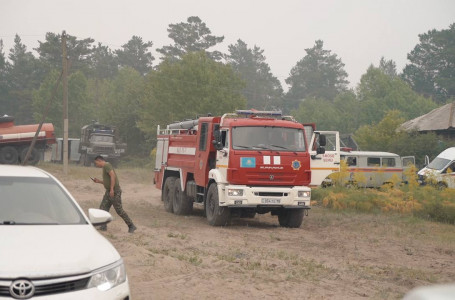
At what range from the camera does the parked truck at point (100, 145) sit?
1996 inches

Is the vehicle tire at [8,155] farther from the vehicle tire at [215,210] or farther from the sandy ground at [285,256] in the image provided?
the vehicle tire at [215,210]

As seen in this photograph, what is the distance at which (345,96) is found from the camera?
341 feet

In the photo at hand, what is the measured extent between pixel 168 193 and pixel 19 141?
2213 cm

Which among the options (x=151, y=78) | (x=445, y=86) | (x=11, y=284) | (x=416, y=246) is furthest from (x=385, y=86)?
(x=11, y=284)

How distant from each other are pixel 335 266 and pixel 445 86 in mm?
87780

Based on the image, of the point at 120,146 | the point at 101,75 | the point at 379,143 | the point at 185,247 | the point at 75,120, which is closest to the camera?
the point at 185,247

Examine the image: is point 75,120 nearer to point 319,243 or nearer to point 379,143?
point 379,143

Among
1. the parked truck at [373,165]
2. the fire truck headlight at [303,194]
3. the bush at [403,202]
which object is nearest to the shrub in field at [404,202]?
the bush at [403,202]

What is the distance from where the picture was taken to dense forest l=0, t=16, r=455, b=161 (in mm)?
58969

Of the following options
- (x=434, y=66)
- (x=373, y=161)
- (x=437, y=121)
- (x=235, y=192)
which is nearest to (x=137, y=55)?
(x=434, y=66)

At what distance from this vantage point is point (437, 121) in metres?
49.5

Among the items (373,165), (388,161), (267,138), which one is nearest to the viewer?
(267,138)

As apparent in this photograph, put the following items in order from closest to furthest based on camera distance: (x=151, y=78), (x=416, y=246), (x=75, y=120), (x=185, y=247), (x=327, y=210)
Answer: (x=185, y=247) < (x=416, y=246) < (x=327, y=210) < (x=151, y=78) < (x=75, y=120)

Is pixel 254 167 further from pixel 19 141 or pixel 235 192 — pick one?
pixel 19 141
